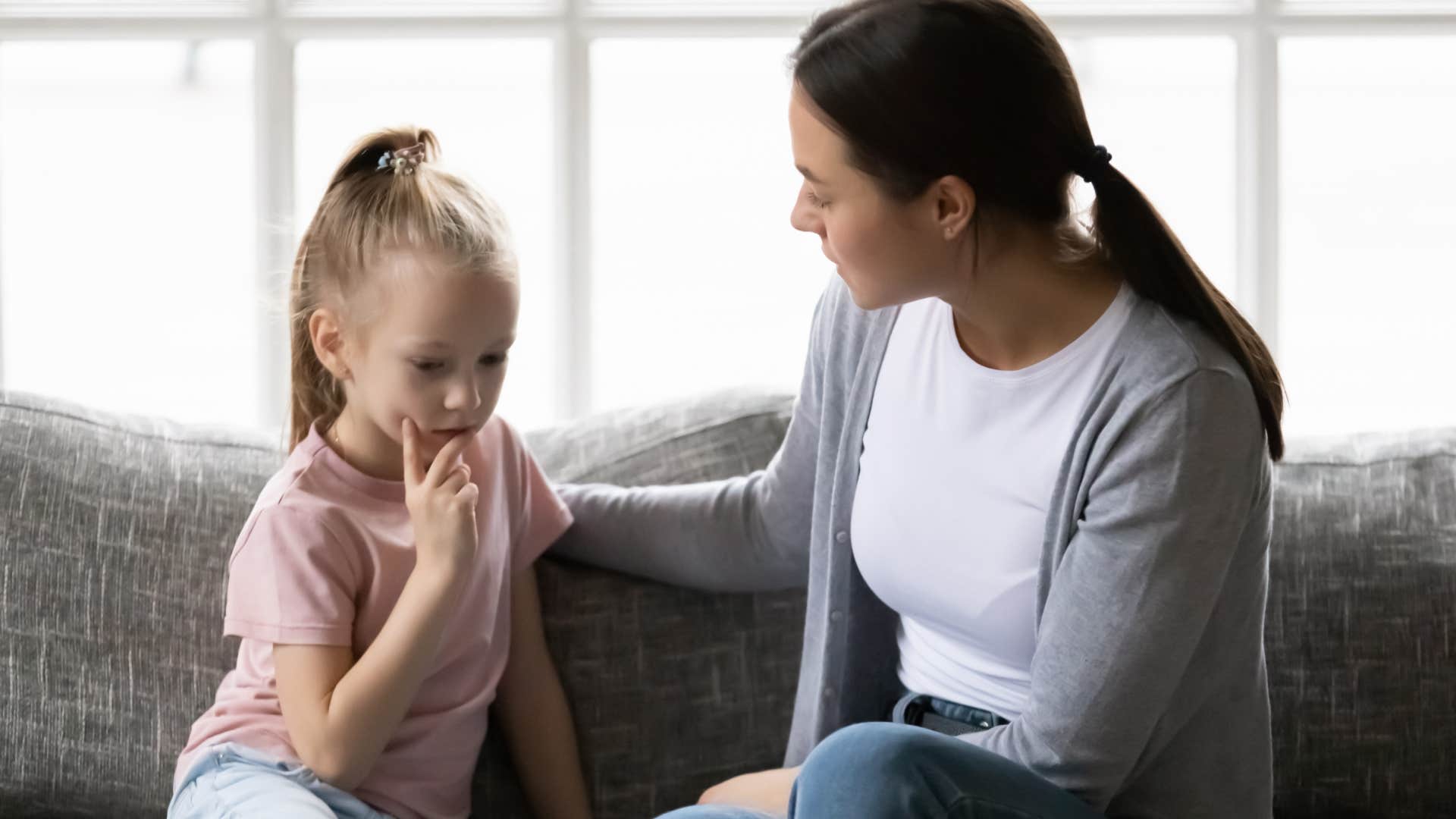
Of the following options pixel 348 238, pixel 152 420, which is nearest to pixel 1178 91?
pixel 348 238

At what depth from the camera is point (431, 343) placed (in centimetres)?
140

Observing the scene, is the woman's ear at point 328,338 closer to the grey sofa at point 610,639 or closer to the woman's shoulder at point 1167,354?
the grey sofa at point 610,639

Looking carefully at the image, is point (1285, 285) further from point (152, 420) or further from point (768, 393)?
point (152, 420)

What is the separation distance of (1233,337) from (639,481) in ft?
2.41

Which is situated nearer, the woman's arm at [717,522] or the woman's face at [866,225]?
the woman's face at [866,225]

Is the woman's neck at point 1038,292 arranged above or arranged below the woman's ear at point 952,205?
below

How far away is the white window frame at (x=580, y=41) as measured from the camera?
2.20 m

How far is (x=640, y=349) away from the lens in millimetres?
2367

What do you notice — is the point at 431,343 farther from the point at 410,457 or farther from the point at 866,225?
the point at 866,225

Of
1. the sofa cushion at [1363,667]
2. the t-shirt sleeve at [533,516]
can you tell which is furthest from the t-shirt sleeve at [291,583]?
the sofa cushion at [1363,667]

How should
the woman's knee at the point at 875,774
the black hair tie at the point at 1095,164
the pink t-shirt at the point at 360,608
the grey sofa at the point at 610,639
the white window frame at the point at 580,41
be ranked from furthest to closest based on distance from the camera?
the white window frame at the point at 580,41 < the grey sofa at the point at 610,639 < the pink t-shirt at the point at 360,608 < the black hair tie at the point at 1095,164 < the woman's knee at the point at 875,774

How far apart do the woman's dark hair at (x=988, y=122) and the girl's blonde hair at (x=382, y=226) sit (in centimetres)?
35

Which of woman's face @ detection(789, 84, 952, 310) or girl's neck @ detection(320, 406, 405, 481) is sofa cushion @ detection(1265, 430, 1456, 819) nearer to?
woman's face @ detection(789, 84, 952, 310)

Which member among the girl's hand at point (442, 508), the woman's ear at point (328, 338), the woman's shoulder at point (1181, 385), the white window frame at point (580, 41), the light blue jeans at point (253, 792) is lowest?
the light blue jeans at point (253, 792)
